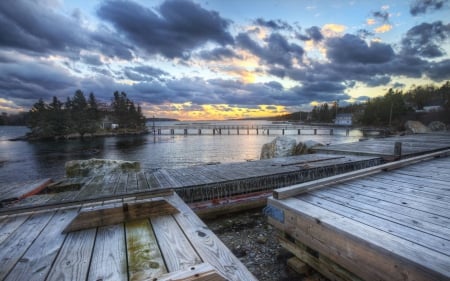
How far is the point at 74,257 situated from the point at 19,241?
83cm

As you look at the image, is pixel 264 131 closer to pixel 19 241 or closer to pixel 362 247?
pixel 362 247

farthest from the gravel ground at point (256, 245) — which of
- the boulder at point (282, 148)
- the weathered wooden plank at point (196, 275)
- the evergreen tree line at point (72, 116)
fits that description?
the evergreen tree line at point (72, 116)

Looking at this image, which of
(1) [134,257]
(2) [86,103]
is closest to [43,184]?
(1) [134,257]

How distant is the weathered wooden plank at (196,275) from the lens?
1.17 m

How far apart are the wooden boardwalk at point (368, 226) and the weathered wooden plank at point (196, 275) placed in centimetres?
156

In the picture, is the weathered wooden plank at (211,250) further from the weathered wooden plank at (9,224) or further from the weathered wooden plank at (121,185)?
the weathered wooden plank at (121,185)

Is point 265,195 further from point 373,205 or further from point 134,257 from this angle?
point 134,257

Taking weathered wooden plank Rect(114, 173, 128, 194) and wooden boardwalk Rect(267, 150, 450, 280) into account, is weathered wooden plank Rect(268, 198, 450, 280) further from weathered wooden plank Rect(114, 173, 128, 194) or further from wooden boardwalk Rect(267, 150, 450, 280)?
weathered wooden plank Rect(114, 173, 128, 194)

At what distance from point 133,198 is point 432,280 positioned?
10.7 feet

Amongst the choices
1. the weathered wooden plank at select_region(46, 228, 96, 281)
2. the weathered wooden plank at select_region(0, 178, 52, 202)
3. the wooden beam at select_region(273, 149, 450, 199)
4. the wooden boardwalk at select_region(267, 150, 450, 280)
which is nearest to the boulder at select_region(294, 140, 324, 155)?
the wooden beam at select_region(273, 149, 450, 199)

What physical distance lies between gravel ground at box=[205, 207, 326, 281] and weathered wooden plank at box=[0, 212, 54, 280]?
286 cm

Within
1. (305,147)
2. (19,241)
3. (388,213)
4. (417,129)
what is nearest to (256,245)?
(388,213)

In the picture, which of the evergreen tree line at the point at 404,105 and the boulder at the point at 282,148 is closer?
the boulder at the point at 282,148

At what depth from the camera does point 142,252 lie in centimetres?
163
